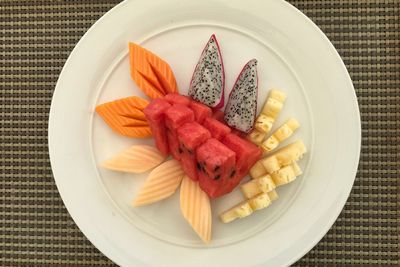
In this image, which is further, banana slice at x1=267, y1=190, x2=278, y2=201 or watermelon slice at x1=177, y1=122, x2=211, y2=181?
banana slice at x1=267, y1=190, x2=278, y2=201

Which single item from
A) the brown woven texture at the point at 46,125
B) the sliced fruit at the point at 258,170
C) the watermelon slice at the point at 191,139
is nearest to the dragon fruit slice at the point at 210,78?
the watermelon slice at the point at 191,139

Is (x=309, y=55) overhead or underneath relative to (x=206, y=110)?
overhead

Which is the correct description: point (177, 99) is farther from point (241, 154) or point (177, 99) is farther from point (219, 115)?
point (241, 154)

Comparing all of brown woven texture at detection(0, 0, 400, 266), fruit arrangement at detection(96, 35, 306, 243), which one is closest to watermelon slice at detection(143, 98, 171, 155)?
fruit arrangement at detection(96, 35, 306, 243)

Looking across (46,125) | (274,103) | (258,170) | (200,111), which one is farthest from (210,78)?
(46,125)

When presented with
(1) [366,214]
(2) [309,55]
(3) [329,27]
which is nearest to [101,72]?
(2) [309,55]

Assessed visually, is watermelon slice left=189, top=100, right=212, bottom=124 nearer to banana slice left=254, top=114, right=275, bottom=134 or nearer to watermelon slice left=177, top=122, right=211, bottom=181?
watermelon slice left=177, top=122, right=211, bottom=181

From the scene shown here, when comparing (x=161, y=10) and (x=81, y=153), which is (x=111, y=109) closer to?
(x=81, y=153)
